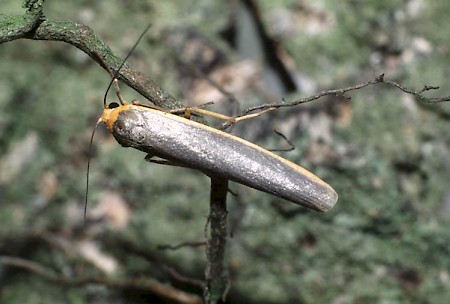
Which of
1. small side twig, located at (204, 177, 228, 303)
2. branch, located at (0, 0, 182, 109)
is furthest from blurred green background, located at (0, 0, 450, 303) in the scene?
branch, located at (0, 0, 182, 109)

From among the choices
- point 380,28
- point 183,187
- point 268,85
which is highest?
point 380,28

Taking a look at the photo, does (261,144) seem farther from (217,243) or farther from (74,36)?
(74,36)

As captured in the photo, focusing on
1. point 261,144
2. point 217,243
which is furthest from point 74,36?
point 261,144

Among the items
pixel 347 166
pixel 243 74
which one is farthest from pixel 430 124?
pixel 243 74

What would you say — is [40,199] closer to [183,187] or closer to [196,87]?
[183,187]

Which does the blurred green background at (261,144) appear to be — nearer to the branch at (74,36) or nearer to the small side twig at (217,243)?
the small side twig at (217,243)
